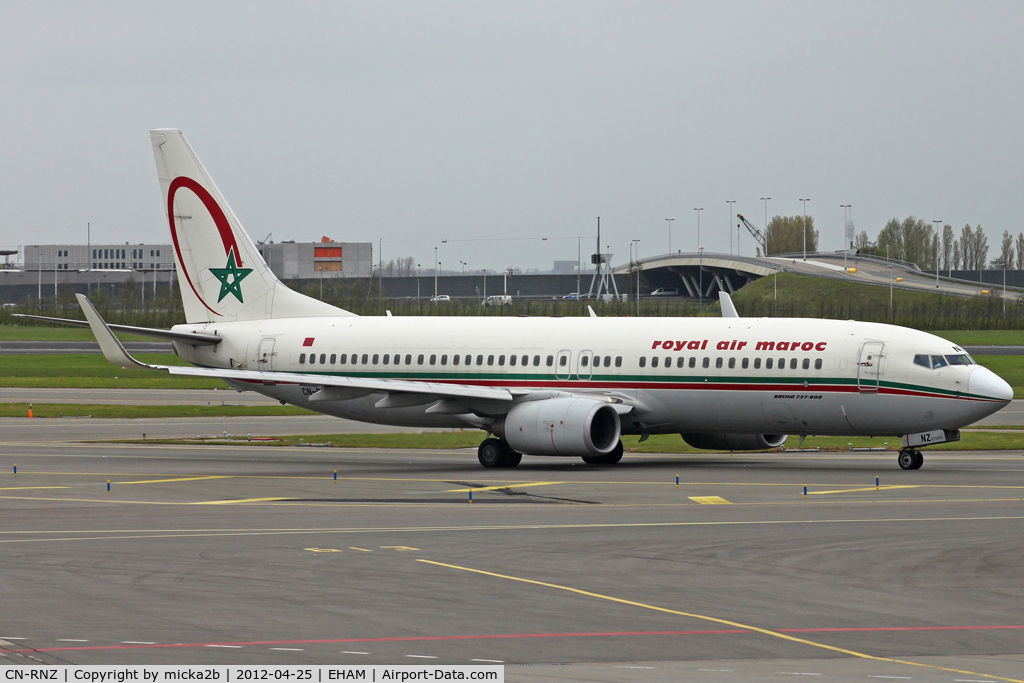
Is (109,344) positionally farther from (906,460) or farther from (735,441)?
(906,460)

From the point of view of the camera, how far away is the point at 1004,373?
271ft

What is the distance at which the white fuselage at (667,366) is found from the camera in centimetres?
3722

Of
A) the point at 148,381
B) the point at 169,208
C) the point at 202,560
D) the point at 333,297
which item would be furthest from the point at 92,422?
the point at 333,297

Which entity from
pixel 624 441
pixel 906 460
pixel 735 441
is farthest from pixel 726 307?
pixel 906 460

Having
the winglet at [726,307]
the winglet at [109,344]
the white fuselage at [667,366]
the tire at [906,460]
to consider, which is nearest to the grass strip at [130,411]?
the white fuselage at [667,366]

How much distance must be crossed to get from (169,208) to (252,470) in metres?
13.5

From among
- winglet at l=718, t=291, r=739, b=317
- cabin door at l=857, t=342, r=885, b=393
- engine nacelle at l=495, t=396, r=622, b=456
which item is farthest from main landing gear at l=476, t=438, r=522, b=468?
cabin door at l=857, t=342, r=885, b=393

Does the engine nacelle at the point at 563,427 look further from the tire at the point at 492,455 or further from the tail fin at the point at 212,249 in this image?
the tail fin at the point at 212,249

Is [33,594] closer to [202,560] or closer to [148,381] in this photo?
[202,560]

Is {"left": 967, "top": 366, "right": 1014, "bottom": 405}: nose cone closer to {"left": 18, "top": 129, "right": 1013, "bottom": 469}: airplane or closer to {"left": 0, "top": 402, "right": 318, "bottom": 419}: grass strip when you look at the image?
{"left": 18, "top": 129, "right": 1013, "bottom": 469}: airplane

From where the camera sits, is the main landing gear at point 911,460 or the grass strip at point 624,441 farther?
the grass strip at point 624,441

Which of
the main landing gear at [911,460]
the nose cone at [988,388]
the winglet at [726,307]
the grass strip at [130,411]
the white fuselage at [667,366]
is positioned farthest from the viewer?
the grass strip at [130,411]

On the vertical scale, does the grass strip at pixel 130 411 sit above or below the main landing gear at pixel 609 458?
above

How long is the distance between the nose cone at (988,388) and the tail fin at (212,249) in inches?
839
